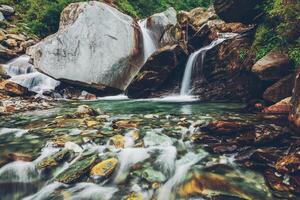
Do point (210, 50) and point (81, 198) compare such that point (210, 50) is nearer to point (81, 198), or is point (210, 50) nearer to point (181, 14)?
point (181, 14)

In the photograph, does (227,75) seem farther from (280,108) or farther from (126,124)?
(126,124)

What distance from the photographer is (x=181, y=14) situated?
1816 centimetres

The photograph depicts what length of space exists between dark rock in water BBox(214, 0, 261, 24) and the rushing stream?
5879 mm

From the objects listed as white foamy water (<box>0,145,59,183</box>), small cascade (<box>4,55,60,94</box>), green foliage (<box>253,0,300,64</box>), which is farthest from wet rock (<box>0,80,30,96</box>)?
green foliage (<box>253,0,300,64</box>)

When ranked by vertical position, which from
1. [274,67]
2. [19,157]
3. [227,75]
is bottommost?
[19,157]

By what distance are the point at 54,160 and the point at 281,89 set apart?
24.0ft

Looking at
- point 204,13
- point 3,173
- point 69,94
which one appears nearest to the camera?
point 3,173

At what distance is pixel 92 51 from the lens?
15.6m

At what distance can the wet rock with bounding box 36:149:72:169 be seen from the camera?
545 centimetres

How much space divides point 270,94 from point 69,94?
9997mm

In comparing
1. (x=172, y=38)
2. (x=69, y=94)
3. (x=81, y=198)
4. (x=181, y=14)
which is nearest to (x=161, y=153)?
(x=81, y=198)

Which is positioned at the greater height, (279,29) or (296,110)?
(279,29)

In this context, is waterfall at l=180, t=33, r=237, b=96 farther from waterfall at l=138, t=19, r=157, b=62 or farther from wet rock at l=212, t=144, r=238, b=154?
wet rock at l=212, t=144, r=238, b=154

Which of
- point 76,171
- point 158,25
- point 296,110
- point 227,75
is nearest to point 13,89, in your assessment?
point 158,25
